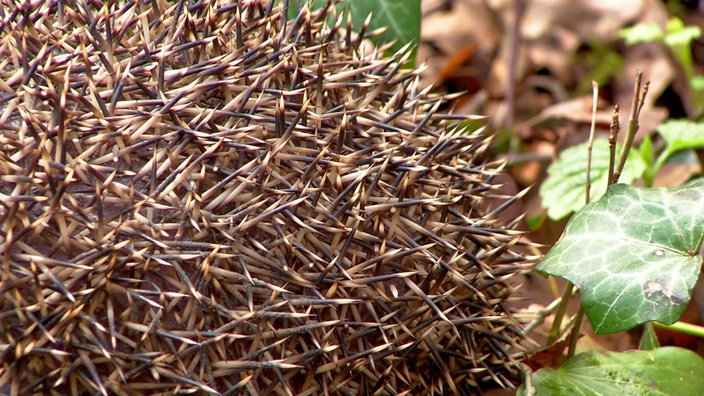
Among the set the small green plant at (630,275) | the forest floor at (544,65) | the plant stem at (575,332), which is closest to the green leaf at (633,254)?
the small green plant at (630,275)

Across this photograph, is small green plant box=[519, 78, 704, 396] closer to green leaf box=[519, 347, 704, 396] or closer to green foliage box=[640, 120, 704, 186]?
green leaf box=[519, 347, 704, 396]

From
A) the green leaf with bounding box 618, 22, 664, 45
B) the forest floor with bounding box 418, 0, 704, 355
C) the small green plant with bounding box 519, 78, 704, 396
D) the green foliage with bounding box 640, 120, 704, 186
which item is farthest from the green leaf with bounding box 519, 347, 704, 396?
the green leaf with bounding box 618, 22, 664, 45

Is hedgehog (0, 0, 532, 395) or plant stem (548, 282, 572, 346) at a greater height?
hedgehog (0, 0, 532, 395)

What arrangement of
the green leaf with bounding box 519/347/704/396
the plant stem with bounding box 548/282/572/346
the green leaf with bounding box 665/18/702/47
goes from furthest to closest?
the green leaf with bounding box 665/18/702/47, the plant stem with bounding box 548/282/572/346, the green leaf with bounding box 519/347/704/396

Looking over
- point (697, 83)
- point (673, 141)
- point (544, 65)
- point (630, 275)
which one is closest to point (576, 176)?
point (673, 141)

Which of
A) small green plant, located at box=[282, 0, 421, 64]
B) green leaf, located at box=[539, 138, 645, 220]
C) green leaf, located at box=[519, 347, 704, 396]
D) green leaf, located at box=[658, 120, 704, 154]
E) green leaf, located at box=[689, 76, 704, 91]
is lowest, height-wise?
green leaf, located at box=[519, 347, 704, 396]

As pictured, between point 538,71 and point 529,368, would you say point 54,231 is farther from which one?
point 538,71

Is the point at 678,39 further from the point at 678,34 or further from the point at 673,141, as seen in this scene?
the point at 673,141
